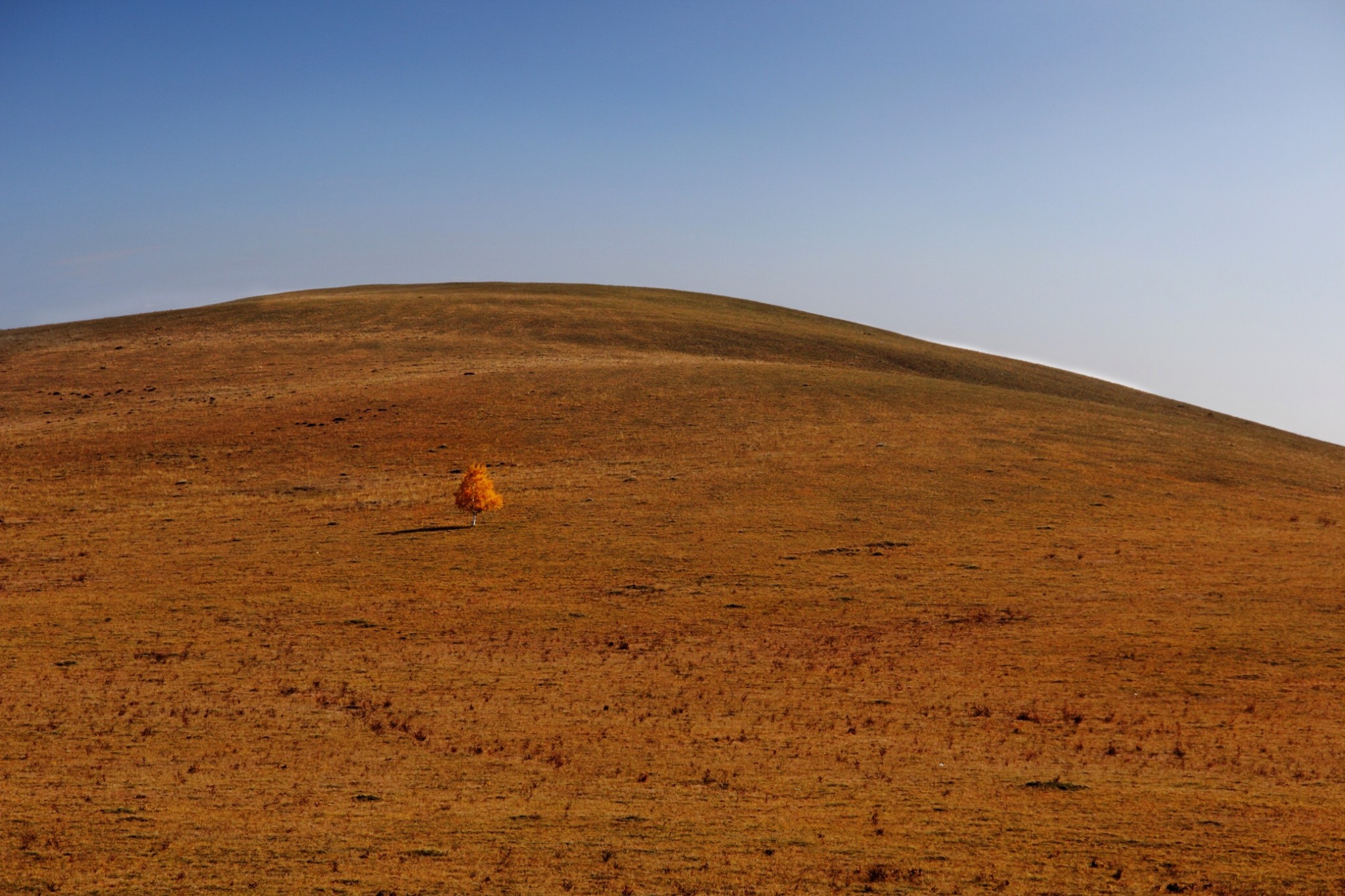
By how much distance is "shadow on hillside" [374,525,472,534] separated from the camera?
4628cm

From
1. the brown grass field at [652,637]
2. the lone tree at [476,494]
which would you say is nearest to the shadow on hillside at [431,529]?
the brown grass field at [652,637]

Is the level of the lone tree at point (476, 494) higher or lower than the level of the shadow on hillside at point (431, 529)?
higher

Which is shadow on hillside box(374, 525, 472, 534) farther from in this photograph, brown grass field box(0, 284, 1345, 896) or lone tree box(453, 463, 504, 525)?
lone tree box(453, 463, 504, 525)

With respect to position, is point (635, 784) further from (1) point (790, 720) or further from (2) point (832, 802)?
(1) point (790, 720)

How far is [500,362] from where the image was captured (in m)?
79.2

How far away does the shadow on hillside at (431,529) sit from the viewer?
4628 cm

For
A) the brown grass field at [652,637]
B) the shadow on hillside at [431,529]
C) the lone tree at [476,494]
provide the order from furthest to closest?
the lone tree at [476,494], the shadow on hillside at [431,529], the brown grass field at [652,637]

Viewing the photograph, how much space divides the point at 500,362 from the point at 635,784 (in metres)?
61.2

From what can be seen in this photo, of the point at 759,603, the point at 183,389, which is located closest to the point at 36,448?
the point at 183,389

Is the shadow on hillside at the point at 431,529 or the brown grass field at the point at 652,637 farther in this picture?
the shadow on hillside at the point at 431,529

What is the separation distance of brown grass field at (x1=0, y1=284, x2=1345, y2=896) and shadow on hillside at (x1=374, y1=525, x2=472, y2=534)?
228 millimetres

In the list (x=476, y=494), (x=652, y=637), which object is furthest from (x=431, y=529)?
(x=652, y=637)

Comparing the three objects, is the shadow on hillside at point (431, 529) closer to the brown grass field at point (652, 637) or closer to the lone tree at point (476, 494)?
the brown grass field at point (652, 637)

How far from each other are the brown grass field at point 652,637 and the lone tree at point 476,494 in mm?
1338
